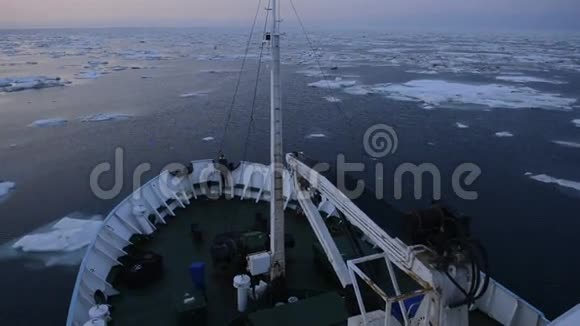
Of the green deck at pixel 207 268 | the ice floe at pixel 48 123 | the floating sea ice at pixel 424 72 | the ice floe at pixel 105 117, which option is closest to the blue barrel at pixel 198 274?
the green deck at pixel 207 268

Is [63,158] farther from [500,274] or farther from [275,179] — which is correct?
[500,274]

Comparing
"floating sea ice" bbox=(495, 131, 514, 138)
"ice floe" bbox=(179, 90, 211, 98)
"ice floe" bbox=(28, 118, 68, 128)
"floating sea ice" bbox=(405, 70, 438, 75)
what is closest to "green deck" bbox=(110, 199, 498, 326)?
"floating sea ice" bbox=(495, 131, 514, 138)

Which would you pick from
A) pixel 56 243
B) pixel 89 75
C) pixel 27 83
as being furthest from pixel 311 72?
pixel 56 243

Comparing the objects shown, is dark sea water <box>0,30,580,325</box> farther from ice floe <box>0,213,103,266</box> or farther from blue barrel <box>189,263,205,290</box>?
blue barrel <box>189,263,205,290</box>

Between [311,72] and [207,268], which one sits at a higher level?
[311,72]

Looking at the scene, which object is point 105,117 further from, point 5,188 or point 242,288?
point 242,288

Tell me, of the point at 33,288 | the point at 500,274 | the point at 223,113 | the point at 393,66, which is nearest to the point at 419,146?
the point at 500,274

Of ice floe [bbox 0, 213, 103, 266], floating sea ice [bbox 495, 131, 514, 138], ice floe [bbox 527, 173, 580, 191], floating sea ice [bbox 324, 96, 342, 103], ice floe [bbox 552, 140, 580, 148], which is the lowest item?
ice floe [bbox 0, 213, 103, 266]
